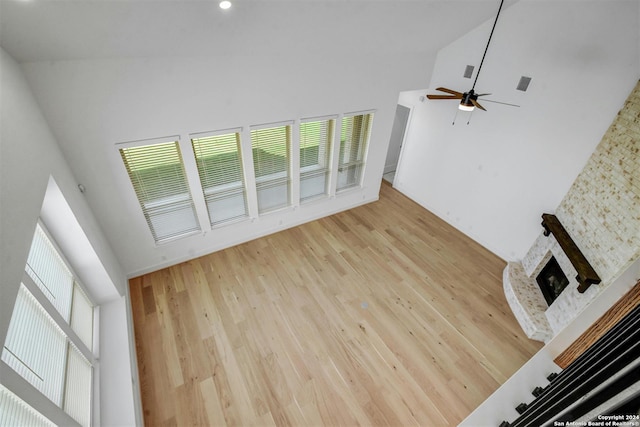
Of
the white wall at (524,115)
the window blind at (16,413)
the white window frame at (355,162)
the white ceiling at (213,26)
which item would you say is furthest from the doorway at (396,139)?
the window blind at (16,413)

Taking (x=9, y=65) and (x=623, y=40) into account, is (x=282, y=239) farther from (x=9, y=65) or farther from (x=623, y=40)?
(x=623, y=40)

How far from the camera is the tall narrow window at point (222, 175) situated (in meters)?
3.99

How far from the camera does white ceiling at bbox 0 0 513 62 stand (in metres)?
2.18

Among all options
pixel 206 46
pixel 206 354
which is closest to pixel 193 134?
pixel 206 46

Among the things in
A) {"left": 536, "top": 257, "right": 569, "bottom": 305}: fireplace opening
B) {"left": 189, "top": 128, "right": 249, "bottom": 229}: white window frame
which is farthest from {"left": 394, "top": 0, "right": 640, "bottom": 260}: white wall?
{"left": 189, "top": 128, "right": 249, "bottom": 229}: white window frame

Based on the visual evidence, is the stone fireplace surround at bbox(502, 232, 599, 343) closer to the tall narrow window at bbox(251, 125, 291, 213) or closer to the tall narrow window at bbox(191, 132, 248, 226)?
the tall narrow window at bbox(251, 125, 291, 213)

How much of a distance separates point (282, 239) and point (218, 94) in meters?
2.77

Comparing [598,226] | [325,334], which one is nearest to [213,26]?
[325,334]

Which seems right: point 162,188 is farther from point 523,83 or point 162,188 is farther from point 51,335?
point 523,83

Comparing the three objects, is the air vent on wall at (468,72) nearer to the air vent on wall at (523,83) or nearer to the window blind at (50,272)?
the air vent on wall at (523,83)

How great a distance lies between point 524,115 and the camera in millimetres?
4355

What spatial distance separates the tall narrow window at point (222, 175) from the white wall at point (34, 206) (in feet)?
4.80

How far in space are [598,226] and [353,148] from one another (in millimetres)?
3821

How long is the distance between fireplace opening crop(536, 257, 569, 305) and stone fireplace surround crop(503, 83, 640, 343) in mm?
88
